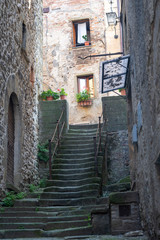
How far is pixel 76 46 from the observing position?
16.5m

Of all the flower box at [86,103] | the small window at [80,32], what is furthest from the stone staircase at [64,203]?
the small window at [80,32]

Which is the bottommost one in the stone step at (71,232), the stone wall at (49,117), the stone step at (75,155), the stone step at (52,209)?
the stone step at (52,209)

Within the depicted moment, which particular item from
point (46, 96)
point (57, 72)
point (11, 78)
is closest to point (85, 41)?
point (57, 72)

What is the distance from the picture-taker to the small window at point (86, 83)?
1578cm

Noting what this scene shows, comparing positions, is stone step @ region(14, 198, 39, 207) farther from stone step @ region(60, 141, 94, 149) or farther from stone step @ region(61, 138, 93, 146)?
stone step @ region(61, 138, 93, 146)

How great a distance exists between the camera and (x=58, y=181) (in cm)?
881

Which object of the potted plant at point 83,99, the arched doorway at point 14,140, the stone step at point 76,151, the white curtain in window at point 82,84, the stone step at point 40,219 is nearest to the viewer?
the stone step at point 40,219

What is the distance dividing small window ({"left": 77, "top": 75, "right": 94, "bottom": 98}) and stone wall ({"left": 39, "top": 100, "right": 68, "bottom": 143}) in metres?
3.78

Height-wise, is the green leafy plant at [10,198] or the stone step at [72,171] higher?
the stone step at [72,171]

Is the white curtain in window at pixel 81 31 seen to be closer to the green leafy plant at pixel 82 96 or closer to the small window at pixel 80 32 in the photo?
the small window at pixel 80 32

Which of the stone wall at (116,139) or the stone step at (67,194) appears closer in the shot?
the stone step at (67,194)

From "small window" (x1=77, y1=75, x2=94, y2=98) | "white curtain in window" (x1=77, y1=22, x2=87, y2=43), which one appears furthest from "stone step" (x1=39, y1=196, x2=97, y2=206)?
"white curtain in window" (x1=77, y1=22, x2=87, y2=43)

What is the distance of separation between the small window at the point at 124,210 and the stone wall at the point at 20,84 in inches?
114

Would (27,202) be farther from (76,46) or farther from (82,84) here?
(76,46)
